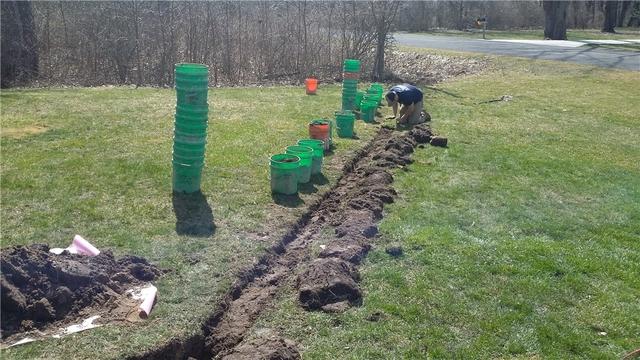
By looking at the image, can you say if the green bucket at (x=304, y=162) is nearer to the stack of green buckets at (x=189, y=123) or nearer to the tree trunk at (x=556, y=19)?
the stack of green buckets at (x=189, y=123)

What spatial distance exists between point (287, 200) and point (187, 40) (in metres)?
11.9

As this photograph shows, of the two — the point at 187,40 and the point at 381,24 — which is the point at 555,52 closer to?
the point at 381,24

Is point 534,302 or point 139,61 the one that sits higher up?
point 139,61

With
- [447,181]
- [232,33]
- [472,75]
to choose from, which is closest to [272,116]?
[447,181]

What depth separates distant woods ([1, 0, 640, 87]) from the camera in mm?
16797

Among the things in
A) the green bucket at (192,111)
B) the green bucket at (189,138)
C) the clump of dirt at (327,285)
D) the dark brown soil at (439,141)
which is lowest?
the clump of dirt at (327,285)

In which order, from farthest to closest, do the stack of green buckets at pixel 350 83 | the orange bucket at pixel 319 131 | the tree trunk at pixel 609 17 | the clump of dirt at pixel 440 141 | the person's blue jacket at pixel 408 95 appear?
1. the tree trunk at pixel 609 17
2. the stack of green buckets at pixel 350 83
3. the person's blue jacket at pixel 408 95
4. the clump of dirt at pixel 440 141
5. the orange bucket at pixel 319 131

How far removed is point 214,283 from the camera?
530cm

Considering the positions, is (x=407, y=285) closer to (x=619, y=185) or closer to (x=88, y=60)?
(x=619, y=185)

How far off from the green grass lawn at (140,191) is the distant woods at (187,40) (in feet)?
13.4

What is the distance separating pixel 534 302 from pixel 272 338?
2449mm

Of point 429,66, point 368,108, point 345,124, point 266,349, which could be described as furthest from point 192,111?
point 429,66

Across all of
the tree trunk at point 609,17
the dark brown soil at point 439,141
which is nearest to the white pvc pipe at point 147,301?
the dark brown soil at point 439,141

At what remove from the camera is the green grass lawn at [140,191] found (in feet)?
16.1
